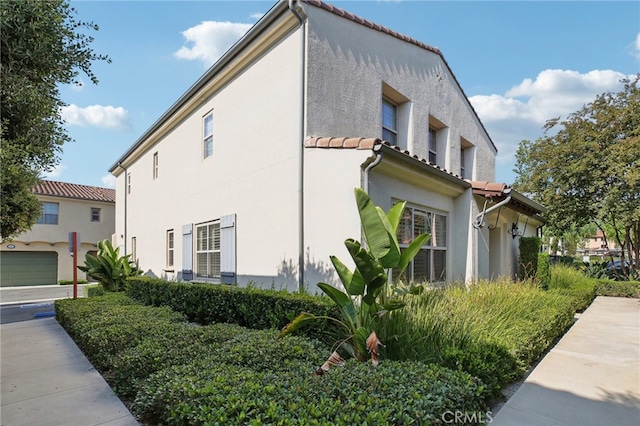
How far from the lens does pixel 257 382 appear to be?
350 centimetres

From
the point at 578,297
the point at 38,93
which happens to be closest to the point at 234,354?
the point at 38,93

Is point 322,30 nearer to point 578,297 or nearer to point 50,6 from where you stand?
point 50,6

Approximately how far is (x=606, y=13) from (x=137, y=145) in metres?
17.4

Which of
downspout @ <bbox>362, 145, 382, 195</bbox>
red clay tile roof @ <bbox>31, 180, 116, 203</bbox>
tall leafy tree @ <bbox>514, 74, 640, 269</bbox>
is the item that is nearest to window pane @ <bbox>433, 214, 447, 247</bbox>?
downspout @ <bbox>362, 145, 382, 195</bbox>

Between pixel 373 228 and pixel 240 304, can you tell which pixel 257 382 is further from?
pixel 240 304

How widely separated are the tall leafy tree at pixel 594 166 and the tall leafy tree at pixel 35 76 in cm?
1665

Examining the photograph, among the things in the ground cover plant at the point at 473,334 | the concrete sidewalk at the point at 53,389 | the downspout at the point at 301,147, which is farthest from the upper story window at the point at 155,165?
the ground cover plant at the point at 473,334

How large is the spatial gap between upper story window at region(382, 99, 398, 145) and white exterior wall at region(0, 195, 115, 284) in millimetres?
24606

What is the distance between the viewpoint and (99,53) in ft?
18.3

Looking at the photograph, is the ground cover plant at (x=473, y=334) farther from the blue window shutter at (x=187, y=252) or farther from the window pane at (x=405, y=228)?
the blue window shutter at (x=187, y=252)

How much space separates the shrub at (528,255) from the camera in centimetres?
1253

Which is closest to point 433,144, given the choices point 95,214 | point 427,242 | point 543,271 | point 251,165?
point 427,242

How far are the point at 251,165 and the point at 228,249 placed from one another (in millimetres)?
2375

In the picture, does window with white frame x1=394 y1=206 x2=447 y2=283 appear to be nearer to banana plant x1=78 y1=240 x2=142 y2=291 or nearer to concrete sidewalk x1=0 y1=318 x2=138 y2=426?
concrete sidewalk x1=0 y1=318 x2=138 y2=426
